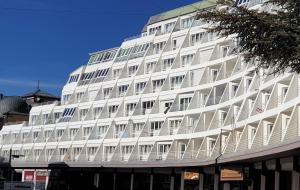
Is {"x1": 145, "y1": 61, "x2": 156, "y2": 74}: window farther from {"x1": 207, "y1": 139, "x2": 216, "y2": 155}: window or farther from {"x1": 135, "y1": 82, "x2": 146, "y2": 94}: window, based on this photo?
{"x1": 207, "y1": 139, "x2": 216, "y2": 155}: window

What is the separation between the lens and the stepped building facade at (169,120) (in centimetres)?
4547

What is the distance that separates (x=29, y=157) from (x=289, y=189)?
5953 centimetres

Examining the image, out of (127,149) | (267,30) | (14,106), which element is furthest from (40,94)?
(267,30)

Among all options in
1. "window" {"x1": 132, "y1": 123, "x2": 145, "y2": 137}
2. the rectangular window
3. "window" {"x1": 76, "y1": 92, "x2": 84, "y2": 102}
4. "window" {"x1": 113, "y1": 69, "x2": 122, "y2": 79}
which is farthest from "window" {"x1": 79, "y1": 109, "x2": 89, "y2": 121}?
the rectangular window

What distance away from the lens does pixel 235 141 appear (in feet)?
177

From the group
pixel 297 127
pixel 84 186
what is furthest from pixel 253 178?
pixel 84 186

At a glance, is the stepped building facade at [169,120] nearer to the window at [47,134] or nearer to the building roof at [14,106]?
the window at [47,134]

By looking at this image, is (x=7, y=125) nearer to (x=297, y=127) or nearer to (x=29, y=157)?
(x=29, y=157)

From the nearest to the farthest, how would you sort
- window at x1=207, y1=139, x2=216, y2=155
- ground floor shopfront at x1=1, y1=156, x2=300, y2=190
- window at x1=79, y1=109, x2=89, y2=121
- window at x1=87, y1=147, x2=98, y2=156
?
ground floor shopfront at x1=1, y1=156, x2=300, y2=190, window at x1=207, y1=139, x2=216, y2=155, window at x1=87, y1=147, x2=98, y2=156, window at x1=79, y1=109, x2=89, y2=121

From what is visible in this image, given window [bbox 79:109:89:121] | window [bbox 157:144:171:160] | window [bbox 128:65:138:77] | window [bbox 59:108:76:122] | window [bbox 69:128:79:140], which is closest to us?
window [bbox 157:144:171:160]

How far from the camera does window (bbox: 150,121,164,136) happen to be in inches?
2834

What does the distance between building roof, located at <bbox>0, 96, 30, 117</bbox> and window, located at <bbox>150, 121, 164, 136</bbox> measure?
196 ft

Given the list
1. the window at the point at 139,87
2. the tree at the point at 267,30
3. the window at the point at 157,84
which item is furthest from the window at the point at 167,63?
the tree at the point at 267,30

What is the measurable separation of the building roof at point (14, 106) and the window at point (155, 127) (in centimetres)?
5960
